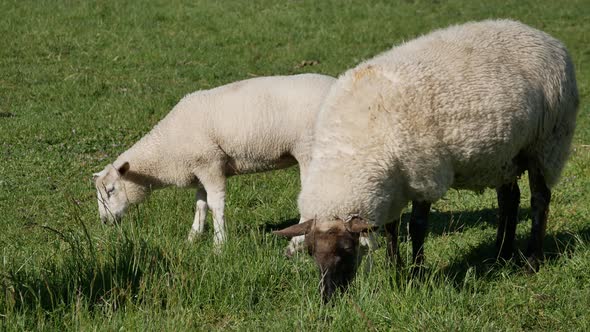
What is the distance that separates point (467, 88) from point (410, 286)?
1438 millimetres

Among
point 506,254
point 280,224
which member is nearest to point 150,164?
point 280,224

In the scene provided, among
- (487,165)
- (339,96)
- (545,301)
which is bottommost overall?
(545,301)

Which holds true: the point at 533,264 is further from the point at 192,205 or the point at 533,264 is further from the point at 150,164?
the point at 150,164

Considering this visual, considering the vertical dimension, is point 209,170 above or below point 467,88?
below

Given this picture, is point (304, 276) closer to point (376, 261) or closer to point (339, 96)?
point (376, 261)

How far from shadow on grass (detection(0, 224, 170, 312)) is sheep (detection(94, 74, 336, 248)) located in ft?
6.46

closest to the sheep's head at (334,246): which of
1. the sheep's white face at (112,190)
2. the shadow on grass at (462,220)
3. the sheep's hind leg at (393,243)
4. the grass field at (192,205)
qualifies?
the grass field at (192,205)

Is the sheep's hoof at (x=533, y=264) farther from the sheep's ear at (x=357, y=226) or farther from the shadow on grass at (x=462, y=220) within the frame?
the sheep's ear at (x=357, y=226)

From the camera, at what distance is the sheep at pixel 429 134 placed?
204 inches

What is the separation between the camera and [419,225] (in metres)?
5.66

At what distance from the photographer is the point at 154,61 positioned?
14180 mm

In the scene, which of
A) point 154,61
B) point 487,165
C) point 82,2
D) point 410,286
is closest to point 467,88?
point 487,165

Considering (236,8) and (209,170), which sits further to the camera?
(236,8)

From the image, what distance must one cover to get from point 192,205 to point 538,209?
3.50m
